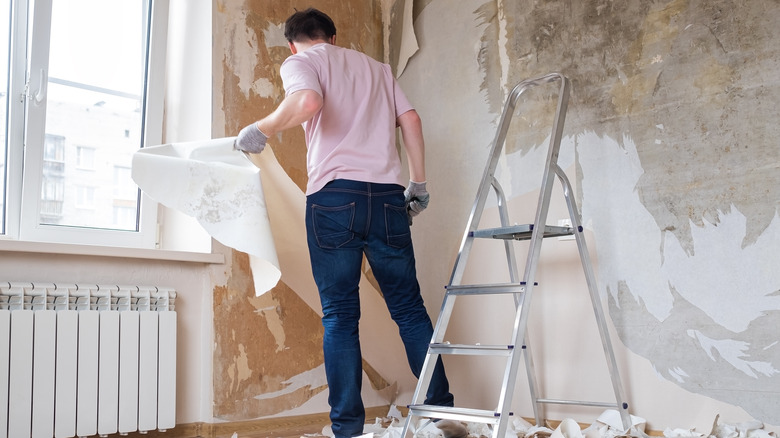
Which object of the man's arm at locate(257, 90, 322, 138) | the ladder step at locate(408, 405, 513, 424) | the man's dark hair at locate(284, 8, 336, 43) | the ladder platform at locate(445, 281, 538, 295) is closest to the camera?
the ladder step at locate(408, 405, 513, 424)

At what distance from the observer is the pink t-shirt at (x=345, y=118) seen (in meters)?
2.29

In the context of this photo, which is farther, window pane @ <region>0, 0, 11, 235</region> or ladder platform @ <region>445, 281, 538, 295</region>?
window pane @ <region>0, 0, 11, 235</region>

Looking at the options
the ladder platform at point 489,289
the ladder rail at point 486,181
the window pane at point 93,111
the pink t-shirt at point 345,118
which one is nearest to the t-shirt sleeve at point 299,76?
the pink t-shirt at point 345,118

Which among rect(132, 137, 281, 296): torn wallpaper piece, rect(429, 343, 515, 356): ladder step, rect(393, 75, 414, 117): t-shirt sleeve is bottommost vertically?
rect(429, 343, 515, 356): ladder step

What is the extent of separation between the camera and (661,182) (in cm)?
245

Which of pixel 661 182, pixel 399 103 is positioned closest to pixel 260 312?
pixel 399 103

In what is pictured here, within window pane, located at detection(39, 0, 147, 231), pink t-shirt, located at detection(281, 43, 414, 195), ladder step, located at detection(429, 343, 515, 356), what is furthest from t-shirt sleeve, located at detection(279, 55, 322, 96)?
window pane, located at detection(39, 0, 147, 231)

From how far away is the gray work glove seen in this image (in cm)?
228

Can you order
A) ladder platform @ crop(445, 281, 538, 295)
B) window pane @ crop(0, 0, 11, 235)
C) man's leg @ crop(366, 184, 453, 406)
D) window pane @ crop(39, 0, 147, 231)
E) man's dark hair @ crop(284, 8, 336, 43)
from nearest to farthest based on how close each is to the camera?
ladder platform @ crop(445, 281, 538, 295) < man's leg @ crop(366, 184, 453, 406) < man's dark hair @ crop(284, 8, 336, 43) < window pane @ crop(0, 0, 11, 235) < window pane @ crop(39, 0, 147, 231)

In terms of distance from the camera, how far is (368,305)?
3.14 m

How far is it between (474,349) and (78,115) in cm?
187

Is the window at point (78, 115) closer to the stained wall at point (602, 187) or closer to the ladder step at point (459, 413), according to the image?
the stained wall at point (602, 187)

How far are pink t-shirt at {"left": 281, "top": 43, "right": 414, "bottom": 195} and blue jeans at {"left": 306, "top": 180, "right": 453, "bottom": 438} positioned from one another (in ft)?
0.20

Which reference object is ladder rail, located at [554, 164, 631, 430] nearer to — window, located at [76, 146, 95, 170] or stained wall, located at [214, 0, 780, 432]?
stained wall, located at [214, 0, 780, 432]
